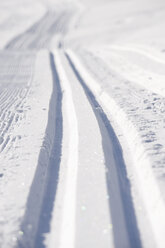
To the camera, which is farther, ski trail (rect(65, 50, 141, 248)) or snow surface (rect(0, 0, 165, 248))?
snow surface (rect(0, 0, 165, 248))

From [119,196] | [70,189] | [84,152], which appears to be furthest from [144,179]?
[84,152]

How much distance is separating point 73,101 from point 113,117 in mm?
1223

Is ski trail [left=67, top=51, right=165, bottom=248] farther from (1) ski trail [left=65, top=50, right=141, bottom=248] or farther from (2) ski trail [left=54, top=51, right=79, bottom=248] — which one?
(2) ski trail [left=54, top=51, right=79, bottom=248]

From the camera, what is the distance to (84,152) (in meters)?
4.26

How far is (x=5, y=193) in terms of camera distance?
353cm

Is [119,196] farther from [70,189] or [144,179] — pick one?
[70,189]

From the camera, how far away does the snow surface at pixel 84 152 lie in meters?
2.99

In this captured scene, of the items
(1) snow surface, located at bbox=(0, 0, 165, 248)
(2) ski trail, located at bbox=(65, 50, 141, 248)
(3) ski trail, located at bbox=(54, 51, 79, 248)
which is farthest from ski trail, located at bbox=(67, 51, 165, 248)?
(3) ski trail, located at bbox=(54, 51, 79, 248)

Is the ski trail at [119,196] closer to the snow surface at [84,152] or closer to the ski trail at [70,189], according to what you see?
the snow surface at [84,152]

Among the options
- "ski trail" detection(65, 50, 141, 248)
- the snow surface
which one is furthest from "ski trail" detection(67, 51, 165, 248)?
"ski trail" detection(65, 50, 141, 248)

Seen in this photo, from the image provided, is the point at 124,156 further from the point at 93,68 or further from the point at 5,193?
the point at 93,68

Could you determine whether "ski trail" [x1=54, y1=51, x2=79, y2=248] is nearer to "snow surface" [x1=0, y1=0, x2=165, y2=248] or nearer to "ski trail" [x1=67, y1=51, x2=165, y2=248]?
"snow surface" [x1=0, y1=0, x2=165, y2=248]

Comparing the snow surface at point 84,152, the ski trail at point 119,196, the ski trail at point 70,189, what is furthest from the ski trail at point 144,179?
the ski trail at point 70,189

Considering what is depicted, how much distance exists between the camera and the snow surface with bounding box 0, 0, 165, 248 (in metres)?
2.99
